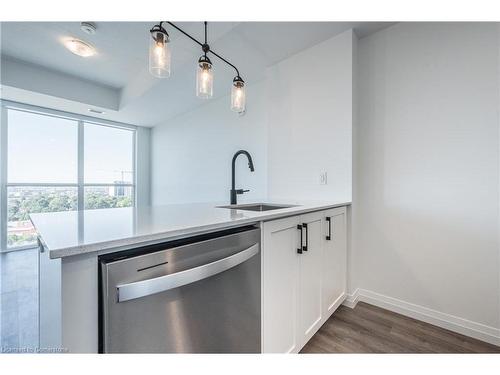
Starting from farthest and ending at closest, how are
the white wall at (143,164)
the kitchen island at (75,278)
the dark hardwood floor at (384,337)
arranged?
1. the white wall at (143,164)
2. the dark hardwood floor at (384,337)
3. the kitchen island at (75,278)

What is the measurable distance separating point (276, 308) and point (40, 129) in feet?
15.0

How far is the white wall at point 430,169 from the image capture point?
1505 mm

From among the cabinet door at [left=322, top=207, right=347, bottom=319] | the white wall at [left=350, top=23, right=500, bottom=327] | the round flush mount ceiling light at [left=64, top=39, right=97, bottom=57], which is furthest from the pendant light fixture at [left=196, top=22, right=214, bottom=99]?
the round flush mount ceiling light at [left=64, top=39, right=97, bottom=57]

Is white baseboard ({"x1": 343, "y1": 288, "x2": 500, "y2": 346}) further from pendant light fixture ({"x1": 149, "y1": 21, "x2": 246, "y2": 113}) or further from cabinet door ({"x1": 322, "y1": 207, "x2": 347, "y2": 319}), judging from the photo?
pendant light fixture ({"x1": 149, "y1": 21, "x2": 246, "y2": 113})

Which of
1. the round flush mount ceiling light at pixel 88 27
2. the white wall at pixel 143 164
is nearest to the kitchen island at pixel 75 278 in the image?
the round flush mount ceiling light at pixel 88 27

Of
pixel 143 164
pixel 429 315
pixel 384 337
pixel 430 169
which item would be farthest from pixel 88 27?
pixel 429 315

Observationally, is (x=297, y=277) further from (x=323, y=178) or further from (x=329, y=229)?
(x=323, y=178)

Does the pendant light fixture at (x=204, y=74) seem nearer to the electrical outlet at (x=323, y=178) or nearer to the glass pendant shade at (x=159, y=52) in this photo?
the glass pendant shade at (x=159, y=52)

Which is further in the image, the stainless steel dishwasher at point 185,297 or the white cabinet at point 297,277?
the white cabinet at point 297,277

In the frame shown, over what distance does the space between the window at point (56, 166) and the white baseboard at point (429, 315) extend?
14.3 feet

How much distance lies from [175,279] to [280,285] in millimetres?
621

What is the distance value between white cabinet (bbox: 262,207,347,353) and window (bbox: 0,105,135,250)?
4237mm

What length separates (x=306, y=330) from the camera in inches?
51.9

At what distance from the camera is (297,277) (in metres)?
1.23
